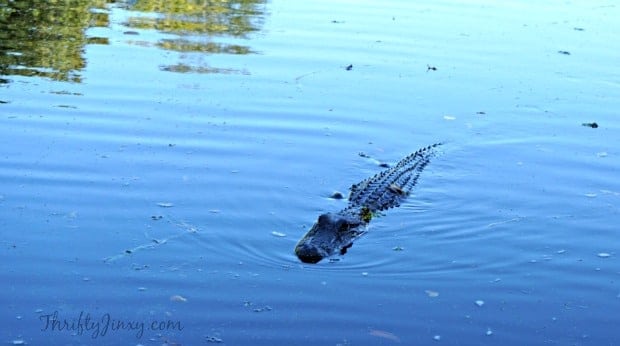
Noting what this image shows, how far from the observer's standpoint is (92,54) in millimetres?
17266

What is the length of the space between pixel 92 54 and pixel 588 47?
9972mm

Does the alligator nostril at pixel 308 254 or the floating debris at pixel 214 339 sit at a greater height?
the alligator nostril at pixel 308 254

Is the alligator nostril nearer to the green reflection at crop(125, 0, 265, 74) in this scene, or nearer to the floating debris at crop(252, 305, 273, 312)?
the floating debris at crop(252, 305, 273, 312)

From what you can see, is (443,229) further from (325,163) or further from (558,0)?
(558,0)

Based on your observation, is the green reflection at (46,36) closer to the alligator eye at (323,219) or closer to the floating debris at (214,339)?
the alligator eye at (323,219)

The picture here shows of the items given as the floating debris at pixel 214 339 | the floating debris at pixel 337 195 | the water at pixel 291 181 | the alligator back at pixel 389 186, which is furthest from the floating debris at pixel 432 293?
the floating debris at pixel 337 195

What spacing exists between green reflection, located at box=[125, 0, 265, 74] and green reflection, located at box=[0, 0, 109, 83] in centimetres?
114

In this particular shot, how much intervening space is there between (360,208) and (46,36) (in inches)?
371

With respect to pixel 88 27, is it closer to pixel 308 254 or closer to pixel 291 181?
pixel 291 181

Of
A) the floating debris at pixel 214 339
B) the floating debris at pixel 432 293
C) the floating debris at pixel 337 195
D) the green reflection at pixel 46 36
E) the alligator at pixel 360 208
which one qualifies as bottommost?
the floating debris at pixel 214 339

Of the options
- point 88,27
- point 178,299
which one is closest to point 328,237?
point 178,299

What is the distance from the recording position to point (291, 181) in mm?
12047

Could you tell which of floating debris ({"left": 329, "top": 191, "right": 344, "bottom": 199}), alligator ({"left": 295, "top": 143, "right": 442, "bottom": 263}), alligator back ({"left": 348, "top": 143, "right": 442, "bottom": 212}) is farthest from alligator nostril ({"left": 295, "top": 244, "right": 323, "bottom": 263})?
floating debris ({"left": 329, "top": 191, "right": 344, "bottom": 199})

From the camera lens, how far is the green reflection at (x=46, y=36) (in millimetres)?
16112
